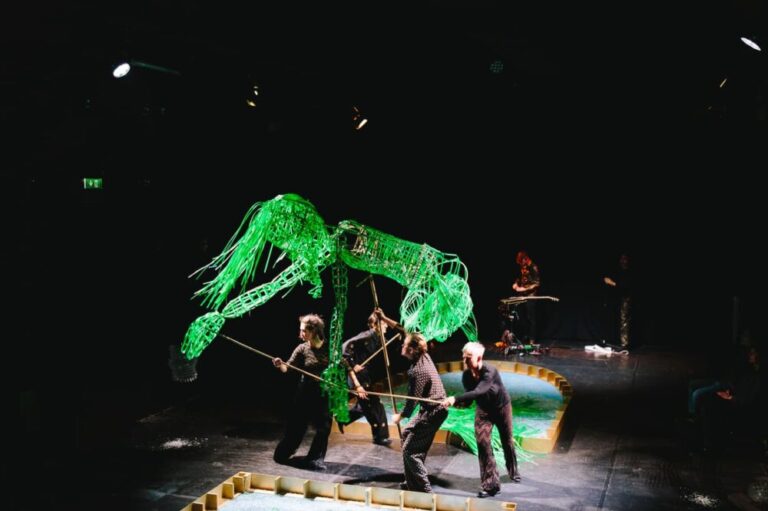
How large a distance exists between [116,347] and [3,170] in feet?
9.30

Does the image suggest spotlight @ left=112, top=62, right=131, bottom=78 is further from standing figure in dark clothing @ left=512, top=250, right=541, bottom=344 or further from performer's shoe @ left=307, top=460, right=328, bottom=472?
standing figure in dark clothing @ left=512, top=250, right=541, bottom=344

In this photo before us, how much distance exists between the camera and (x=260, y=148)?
32.9 feet

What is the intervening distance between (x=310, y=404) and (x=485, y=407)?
5.52 ft

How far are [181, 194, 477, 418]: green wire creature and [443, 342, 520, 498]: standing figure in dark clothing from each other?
2.69ft

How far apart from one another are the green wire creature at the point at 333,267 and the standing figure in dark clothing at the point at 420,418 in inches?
31.7

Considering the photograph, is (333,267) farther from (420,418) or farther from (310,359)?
(420,418)

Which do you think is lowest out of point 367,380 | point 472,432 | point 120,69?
point 472,432

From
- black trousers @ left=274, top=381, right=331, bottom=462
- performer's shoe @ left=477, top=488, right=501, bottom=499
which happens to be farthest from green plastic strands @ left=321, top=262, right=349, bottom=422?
performer's shoe @ left=477, top=488, right=501, bottom=499

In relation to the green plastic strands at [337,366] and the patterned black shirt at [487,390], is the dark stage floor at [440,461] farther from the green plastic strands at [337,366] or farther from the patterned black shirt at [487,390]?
the patterned black shirt at [487,390]

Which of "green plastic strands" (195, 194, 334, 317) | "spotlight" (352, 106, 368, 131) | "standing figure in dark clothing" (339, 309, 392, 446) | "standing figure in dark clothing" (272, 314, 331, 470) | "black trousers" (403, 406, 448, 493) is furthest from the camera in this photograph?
"spotlight" (352, 106, 368, 131)

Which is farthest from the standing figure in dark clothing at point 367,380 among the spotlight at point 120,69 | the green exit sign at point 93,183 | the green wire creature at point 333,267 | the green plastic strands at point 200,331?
the spotlight at point 120,69

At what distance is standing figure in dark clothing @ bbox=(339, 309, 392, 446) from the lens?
24.8 feet

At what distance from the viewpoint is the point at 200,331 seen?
6.54m

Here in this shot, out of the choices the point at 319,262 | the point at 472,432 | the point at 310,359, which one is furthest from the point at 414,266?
the point at 472,432
